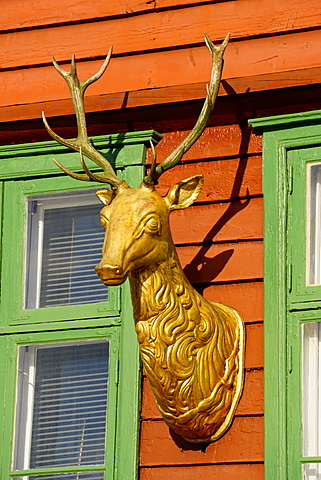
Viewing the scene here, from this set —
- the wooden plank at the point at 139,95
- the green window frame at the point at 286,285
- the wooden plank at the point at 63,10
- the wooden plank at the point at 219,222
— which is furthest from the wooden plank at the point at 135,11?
the wooden plank at the point at 219,222

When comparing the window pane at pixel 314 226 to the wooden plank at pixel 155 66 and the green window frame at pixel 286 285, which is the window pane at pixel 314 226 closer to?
the green window frame at pixel 286 285

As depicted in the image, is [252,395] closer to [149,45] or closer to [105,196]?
[105,196]

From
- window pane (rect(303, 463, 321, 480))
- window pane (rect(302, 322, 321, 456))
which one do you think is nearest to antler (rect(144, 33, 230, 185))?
window pane (rect(302, 322, 321, 456))

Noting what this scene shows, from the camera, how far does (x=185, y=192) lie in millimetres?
7234

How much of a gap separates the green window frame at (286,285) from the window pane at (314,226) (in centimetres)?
3

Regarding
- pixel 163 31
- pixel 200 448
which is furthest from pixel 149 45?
pixel 200 448

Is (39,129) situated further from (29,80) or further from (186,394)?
(186,394)

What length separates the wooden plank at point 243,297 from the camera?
734 cm

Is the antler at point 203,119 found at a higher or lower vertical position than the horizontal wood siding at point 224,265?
higher

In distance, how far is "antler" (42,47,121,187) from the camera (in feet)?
23.6

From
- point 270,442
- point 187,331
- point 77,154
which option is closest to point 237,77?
point 77,154

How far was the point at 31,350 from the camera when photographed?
7.78m

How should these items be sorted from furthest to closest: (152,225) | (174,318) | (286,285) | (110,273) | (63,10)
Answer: (63,10) < (286,285) < (174,318) < (152,225) < (110,273)

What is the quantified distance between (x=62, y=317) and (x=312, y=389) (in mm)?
1394
